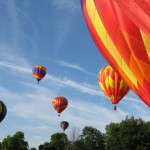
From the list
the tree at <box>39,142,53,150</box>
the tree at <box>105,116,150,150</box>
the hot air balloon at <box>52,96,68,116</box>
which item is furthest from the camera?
the tree at <box>39,142,53,150</box>

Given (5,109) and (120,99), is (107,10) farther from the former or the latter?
(5,109)

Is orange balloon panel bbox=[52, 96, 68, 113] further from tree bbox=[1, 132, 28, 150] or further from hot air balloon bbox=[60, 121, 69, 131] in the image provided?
tree bbox=[1, 132, 28, 150]

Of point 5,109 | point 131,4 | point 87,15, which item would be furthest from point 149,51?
point 5,109

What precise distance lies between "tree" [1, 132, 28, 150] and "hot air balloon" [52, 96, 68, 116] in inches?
900

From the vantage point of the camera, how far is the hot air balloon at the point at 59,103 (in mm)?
37031

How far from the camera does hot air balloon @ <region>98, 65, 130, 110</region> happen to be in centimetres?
1594

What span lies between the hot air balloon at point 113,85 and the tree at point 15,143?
4383 cm

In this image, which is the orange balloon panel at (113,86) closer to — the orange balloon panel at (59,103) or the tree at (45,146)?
the orange balloon panel at (59,103)

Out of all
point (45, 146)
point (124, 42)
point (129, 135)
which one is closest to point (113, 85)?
point (124, 42)

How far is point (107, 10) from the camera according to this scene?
17.6ft

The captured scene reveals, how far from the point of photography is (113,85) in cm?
1597

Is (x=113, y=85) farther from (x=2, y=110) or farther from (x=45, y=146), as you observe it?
(x=45, y=146)

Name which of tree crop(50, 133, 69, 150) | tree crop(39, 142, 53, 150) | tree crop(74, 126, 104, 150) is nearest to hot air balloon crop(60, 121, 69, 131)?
tree crop(74, 126, 104, 150)

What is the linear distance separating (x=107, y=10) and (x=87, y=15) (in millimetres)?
2352
